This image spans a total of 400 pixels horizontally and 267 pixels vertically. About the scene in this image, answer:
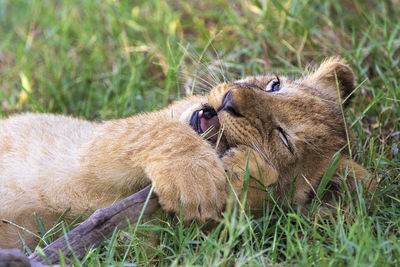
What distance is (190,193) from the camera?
2.77 metres

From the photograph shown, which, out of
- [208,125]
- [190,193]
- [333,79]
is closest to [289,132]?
[208,125]

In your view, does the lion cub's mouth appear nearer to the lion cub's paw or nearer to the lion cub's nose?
the lion cub's nose

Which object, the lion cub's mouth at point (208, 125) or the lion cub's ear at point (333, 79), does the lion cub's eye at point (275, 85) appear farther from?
the lion cub's mouth at point (208, 125)

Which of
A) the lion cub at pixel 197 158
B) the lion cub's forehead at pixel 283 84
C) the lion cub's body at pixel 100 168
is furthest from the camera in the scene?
the lion cub's forehead at pixel 283 84

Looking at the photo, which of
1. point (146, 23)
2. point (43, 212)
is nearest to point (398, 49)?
point (146, 23)

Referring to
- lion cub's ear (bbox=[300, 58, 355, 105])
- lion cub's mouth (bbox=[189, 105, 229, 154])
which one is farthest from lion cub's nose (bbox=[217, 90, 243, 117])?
lion cub's ear (bbox=[300, 58, 355, 105])

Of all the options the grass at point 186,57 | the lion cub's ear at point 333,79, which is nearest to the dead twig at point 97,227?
the grass at point 186,57

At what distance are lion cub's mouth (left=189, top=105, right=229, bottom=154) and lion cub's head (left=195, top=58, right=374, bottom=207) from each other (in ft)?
0.16

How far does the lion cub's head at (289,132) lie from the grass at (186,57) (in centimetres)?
25

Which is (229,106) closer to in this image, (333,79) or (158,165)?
(158,165)

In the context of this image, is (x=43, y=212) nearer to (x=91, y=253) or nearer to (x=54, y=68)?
(x=91, y=253)

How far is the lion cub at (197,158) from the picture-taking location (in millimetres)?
3023

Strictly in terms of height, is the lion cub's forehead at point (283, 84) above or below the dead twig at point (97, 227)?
above

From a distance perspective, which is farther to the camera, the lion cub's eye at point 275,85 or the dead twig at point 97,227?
the lion cub's eye at point 275,85
